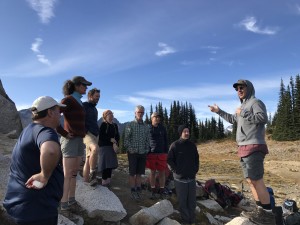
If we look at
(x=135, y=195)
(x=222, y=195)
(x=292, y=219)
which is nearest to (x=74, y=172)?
(x=135, y=195)

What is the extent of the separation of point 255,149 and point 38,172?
404 centimetres

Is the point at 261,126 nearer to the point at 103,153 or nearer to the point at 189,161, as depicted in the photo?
the point at 189,161

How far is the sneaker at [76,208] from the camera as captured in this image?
22.8 ft

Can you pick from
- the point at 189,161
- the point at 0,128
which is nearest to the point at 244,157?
the point at 189,161

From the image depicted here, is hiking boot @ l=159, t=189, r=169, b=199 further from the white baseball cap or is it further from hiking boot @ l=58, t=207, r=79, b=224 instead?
the white baseball cap

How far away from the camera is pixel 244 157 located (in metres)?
6.20

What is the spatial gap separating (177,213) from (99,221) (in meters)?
2.68

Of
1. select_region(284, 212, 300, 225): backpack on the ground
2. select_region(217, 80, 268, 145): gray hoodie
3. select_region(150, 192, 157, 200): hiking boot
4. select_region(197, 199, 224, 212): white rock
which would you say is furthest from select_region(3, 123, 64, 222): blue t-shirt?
select_region(197, 199, 224, 212): white rock

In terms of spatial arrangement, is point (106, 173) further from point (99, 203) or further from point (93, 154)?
point (99, 203)

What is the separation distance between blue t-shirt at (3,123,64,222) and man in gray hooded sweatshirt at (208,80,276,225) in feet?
12.6

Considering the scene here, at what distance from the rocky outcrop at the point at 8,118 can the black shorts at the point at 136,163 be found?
786 centimetres

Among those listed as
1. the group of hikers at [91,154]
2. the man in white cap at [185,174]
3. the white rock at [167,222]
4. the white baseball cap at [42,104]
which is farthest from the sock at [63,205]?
the white baseball cap at [42,104]

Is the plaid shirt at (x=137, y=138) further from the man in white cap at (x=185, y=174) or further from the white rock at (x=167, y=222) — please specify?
the white rock at (x=167, y=222)

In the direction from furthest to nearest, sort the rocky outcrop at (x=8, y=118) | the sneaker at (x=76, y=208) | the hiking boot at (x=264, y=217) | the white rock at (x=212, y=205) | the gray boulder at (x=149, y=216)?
the rocky outcrop at (x=8, y=118)
the white rock at (x=212, y=205)
the gray boulder at (x=149, y=216)
the sneaker at (x=76, y=208)
the hiking boot at (x=264, y=217)
